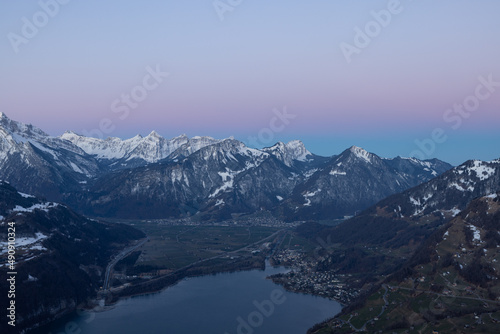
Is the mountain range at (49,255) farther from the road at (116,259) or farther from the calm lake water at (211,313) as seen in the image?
the calm lake water at (211,313)

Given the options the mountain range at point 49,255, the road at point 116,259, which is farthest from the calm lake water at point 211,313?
the road at point 116,259

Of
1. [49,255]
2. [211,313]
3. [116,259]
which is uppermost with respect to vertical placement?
[49,255]

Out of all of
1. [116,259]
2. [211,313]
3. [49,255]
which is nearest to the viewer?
[211,313]

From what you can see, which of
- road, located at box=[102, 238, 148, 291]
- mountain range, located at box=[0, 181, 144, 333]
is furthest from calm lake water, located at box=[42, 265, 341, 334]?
road, located at box=[102, 238, 148, 291]

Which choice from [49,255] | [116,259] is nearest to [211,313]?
[49,255]

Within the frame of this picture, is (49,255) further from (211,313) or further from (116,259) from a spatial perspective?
(211,313)

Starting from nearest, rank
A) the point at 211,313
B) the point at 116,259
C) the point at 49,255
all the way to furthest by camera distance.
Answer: the point at 211,313, the point at 49,255, the point at 116,259

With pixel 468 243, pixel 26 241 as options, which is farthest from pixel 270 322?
pixel 26 241

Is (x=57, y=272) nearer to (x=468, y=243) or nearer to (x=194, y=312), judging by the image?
(x=194, y=312)
